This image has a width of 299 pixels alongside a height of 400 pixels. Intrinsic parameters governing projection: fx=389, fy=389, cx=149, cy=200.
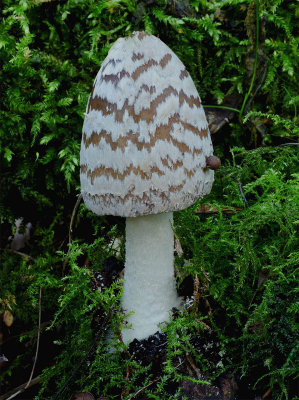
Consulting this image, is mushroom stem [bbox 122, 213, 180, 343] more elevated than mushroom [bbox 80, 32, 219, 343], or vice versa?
mushroom [bbox 80, 32, 219, 343]

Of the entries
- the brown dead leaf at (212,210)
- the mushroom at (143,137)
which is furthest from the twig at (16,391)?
the brown dead leaf at (212,210)

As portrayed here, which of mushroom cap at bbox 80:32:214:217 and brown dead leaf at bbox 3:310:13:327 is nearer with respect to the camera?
mushroom cap at bbox 80:32:214:217

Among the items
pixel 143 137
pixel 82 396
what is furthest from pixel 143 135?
pixel 82 396

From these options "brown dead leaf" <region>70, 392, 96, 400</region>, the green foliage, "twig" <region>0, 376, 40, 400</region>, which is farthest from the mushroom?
"twig" <region>0, 376, 40, 400</region>

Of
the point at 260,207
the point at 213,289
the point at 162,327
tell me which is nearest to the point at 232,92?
the point at 260,207

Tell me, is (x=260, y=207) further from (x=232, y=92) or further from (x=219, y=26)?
(x=219, y=26)

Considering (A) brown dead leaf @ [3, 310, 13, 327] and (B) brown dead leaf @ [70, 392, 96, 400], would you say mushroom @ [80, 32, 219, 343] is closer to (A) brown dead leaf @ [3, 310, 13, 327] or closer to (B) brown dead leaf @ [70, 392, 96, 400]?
(B) brown dead leaf @ [70, 392, 96, 400]
